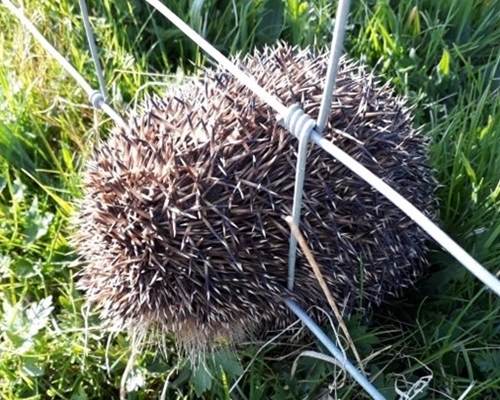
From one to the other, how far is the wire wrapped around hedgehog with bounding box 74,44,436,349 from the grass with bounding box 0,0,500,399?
6.4 inches

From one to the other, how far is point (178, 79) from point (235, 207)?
2.42ft

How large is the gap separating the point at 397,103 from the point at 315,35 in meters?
0.55

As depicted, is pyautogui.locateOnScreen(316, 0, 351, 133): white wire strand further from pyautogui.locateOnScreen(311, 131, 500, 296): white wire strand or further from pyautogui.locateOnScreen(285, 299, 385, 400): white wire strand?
pyautogui.locateOnScreen(285, 299, 385, 400): white wire strand

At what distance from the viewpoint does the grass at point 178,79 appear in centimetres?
178

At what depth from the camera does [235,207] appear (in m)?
1.54

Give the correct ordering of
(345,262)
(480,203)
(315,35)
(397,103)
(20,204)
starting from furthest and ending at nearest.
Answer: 1. (315,35)
2. (20,204)
3. (480,203)
4. (397,103)
5. (345,262)

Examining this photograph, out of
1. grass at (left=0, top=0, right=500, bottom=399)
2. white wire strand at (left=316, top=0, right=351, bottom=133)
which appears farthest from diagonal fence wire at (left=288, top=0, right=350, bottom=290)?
grass at (left=0, top=0, right=500, bottom=399)

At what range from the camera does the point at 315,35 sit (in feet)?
7.30

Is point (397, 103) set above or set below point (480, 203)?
above

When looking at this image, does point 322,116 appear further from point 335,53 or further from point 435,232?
point 435,232

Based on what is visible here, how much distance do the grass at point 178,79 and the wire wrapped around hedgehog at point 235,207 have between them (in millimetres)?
162

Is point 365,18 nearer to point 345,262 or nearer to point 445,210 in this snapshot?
point 445,210

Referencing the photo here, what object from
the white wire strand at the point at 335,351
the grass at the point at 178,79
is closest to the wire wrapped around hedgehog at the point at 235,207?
the white wire strand at the point at 335,351

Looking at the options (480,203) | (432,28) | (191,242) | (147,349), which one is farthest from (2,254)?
(432,28)
